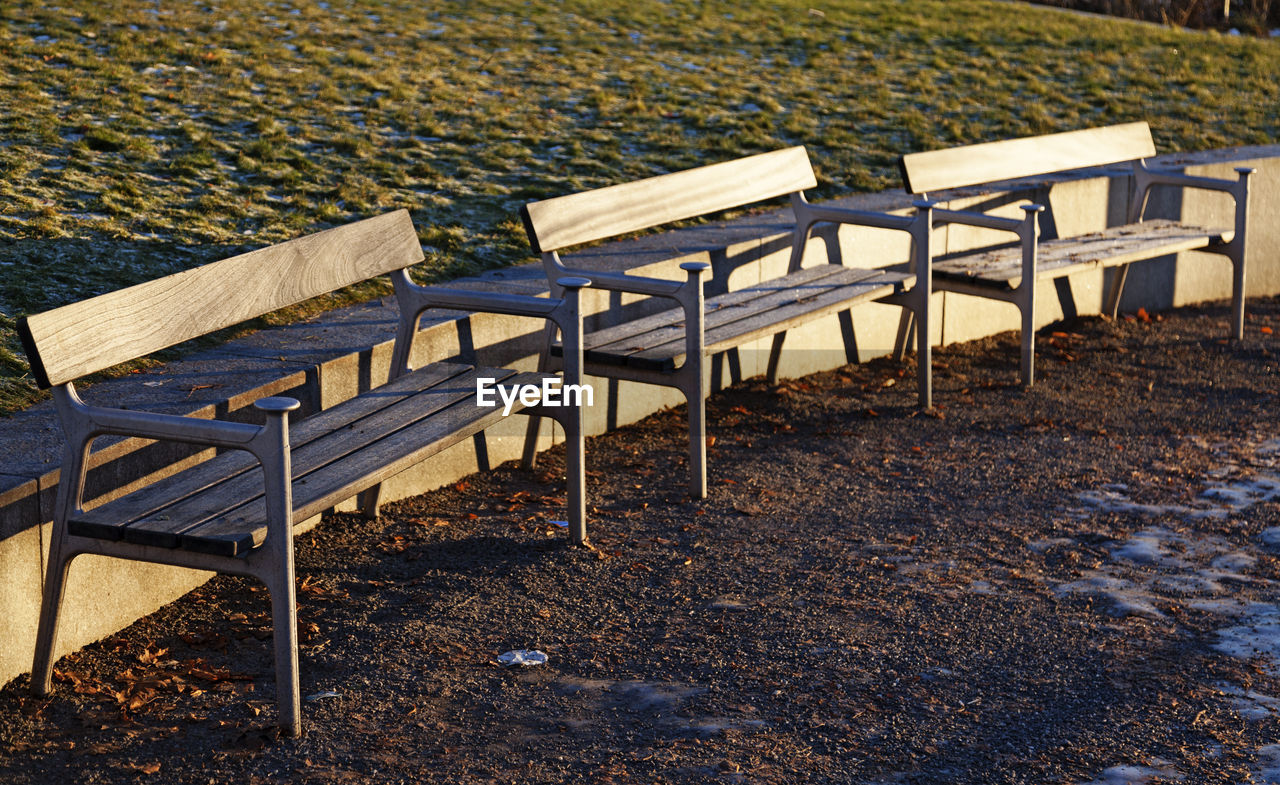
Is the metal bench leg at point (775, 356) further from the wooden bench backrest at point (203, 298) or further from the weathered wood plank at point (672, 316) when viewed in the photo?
the wooden bench backrest at point (203, 298)

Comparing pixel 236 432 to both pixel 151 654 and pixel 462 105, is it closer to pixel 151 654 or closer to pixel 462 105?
pixel 151 654

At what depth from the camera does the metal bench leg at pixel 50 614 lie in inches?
132

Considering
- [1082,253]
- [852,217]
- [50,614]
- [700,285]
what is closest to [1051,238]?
[1082,253]

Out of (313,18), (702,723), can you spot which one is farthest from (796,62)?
(702,723)

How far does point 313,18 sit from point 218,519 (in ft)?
26.7

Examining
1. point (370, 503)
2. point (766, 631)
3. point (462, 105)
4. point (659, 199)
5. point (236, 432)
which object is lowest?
point (766, 631)

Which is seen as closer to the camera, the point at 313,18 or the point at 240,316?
the point at 240,316

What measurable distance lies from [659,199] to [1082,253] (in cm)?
238

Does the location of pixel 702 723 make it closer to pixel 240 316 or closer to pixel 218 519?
pixel 218 519

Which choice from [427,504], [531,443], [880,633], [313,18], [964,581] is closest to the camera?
[880,633]

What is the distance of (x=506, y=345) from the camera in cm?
535

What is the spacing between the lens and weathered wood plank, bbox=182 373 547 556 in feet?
10.5

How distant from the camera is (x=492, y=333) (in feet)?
17.3

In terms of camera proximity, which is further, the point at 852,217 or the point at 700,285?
the point at 852,217
